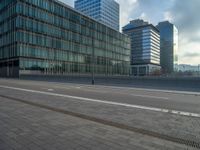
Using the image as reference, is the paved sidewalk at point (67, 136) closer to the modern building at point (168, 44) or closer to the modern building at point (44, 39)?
the modern building at point (44, 39)

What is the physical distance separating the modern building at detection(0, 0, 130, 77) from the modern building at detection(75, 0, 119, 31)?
35219 millimetres

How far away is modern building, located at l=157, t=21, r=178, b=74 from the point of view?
491 feet

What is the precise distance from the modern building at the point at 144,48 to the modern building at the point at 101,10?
16.9 m

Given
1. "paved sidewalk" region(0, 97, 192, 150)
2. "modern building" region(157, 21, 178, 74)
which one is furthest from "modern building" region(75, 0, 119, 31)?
"paved sidewalk" region(0, 97, 192, 150)

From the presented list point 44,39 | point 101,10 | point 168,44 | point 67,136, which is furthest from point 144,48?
point 67,136

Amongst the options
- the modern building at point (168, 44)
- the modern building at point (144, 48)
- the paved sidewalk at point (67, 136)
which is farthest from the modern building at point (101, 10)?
the paved sidewalk at point (67, 136)

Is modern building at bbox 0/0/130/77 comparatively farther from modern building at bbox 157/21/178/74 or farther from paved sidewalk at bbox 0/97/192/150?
modern building at bbox 157/21/178/74

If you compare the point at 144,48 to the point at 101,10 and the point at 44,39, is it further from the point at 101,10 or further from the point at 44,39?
the point at 44,39

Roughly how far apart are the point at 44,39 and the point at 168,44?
118820mm

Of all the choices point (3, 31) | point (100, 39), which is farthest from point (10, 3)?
point (100, 39)

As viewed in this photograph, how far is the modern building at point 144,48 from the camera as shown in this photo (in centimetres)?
12950

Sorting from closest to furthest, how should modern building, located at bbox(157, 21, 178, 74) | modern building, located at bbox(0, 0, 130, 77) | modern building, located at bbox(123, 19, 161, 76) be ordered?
1. modern building, located at bbox(0, 0, 130, 77)
2. modern building, located at bbox(123, 19, 161, 76)
3. modern building, located at bbox(157, 21, 178, 74)

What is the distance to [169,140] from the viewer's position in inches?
176

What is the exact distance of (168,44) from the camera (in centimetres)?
15162
